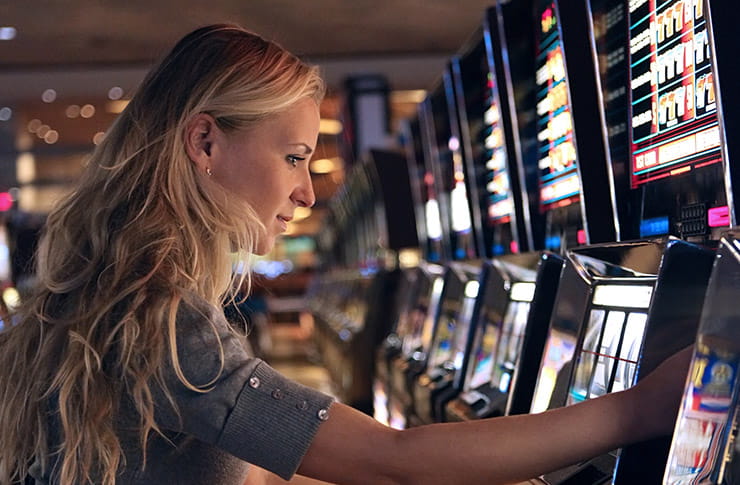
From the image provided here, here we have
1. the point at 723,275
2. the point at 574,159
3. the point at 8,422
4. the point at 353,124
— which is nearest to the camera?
the point at 723,275

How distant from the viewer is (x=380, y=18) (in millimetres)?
9375

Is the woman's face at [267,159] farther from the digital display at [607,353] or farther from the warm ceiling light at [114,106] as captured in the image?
the warm ceiling light at [114,106]

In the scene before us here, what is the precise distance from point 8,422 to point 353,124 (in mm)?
9926

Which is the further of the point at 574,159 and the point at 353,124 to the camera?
the point at 353,124

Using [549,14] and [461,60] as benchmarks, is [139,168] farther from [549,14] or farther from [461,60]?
[461,60]

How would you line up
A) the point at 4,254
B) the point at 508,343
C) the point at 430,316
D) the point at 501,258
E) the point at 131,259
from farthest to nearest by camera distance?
the point at 4,254
the point at 430,316
the point at 501,258
the point at 508,343
the point at 131,259

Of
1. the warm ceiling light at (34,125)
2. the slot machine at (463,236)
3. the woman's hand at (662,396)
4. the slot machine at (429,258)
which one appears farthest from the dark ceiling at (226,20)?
the woman's hand at (662,396)

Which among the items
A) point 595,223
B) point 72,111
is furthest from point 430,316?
point 72,111

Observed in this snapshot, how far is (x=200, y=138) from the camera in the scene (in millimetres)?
1536

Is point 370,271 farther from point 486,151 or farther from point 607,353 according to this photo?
point 607,353

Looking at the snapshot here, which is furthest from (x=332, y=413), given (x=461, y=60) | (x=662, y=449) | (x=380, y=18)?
(x=380, y=18)

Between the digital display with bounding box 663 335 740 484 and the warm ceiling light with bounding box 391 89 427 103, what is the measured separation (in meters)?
10.7

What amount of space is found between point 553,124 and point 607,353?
2.53 feet

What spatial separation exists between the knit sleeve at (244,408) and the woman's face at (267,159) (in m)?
0.33
